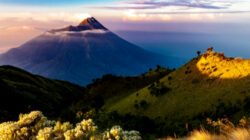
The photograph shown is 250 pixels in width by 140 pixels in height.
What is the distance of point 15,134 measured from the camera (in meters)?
7.55

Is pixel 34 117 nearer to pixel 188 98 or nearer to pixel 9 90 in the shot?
pixel 188 98

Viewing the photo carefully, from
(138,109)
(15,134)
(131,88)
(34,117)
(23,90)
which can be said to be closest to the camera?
(15,134)

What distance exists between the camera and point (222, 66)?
46.5 metres

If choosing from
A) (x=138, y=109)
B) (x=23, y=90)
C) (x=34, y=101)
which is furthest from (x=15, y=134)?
(x=23, y=90)

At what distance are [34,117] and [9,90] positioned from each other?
255 feet

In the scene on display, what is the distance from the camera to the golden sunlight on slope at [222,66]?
138ft

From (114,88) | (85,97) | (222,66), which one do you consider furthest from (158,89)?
(85,97)

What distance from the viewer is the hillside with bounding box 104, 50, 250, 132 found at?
121 ft

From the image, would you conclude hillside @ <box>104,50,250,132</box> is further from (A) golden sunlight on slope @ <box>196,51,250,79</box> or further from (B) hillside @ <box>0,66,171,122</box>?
(B) hillside @ <box>0,66,171,122</box>

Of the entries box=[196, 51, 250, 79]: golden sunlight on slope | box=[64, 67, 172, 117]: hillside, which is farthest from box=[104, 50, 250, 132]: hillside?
box=[64, 67, 172, 117]: hillside

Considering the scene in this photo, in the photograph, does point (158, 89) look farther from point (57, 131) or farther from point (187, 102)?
point (57, 131)

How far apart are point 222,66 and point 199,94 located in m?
8.16

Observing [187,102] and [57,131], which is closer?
[57,131]

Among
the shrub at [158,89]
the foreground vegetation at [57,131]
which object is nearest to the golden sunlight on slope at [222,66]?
the shrub at [158,89]
